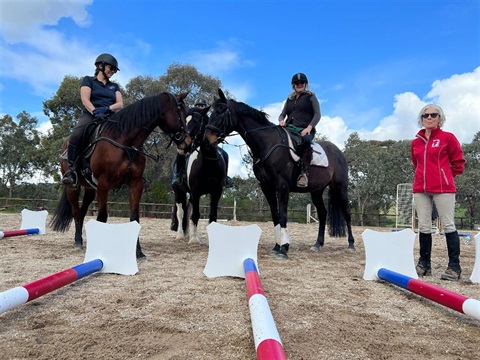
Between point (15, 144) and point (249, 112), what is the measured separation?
36.3 metres

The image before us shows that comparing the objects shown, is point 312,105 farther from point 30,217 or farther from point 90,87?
point 30,217

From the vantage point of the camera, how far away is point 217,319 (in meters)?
2.30

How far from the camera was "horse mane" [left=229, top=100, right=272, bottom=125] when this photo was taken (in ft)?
17.8

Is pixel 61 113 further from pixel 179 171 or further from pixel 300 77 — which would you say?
pixel 300 77

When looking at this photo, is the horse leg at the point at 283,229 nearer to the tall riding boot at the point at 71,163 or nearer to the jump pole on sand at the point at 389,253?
the jump pole on sand at the point at 389,253

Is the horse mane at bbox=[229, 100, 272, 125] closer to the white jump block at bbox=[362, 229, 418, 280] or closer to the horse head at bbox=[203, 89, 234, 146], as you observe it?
the horse head at bbox=[203, 89, 234, 146]

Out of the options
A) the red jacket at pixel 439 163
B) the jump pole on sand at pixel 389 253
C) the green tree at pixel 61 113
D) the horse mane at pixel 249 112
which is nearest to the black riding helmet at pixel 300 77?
the horse mane at pixel 249 112

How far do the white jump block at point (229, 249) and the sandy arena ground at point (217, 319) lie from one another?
5.2 inches

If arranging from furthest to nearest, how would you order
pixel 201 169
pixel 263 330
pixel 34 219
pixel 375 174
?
1. pixel 375 174
2. pixel 34 219
3. pixel 201 169
4. pixel 263 330

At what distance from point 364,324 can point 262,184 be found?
3.43m

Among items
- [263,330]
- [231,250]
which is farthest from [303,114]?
[263,330]

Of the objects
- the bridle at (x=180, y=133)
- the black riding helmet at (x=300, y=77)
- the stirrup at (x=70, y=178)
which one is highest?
the black riding helmet at (x=300, y=77)

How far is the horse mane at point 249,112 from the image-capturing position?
543 cm

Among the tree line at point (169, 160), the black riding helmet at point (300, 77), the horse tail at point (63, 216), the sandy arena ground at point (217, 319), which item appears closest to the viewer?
the sandy arena ground at point (217, 319)
